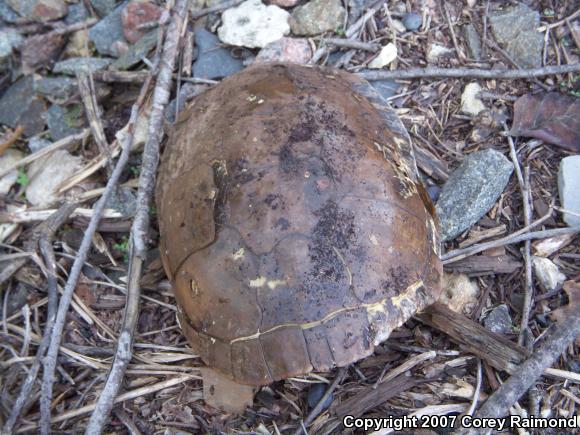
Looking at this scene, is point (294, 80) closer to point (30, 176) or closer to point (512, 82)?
→ point (512, 82)

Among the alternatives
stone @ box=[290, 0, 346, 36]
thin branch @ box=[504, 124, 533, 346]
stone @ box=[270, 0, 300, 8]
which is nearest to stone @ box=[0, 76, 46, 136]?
stone @ box=[270, 0, 300, 8]

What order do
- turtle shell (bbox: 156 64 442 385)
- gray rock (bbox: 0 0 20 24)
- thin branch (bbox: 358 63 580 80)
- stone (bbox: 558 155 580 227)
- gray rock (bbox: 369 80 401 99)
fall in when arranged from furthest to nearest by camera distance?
gray rock (bbox: 0 0 20 24)
gray rock (bbox: 369 80 401 99)
thin branch (bbox: 358 63 580 80)
stone (bbox: 558 155 580 227)
turtle shell (bbox: 156 64 442 385)

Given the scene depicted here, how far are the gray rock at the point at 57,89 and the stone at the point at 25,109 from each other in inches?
2.2

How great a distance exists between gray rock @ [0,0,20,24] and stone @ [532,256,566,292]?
3493 mm

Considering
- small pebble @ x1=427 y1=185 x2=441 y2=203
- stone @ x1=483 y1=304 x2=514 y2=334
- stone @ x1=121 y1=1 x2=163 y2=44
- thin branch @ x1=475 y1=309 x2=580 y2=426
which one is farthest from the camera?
stone @ x1=121 y1=1 x2=163 y2=44

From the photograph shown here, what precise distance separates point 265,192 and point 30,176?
1.76 metres

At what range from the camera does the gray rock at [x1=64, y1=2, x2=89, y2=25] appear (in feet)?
10.5

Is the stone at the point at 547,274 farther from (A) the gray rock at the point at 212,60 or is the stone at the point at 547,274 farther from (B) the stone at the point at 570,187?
(A) the gray rock at the point at 212,60

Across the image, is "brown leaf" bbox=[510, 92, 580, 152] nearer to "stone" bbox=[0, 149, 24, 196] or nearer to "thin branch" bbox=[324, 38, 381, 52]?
"thin branch" bbox=[324, 38, 381, 52]

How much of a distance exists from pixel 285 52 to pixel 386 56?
60 cm

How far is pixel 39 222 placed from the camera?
2.74 metres

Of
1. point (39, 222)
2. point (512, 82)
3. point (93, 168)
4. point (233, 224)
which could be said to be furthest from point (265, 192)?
point (512, 82)

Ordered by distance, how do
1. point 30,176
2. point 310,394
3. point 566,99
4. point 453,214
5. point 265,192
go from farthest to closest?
1. point 30,176
2. point 566,99
3. point 453,214
4. point 310,394
5. point 265,192

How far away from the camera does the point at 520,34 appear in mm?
2801
